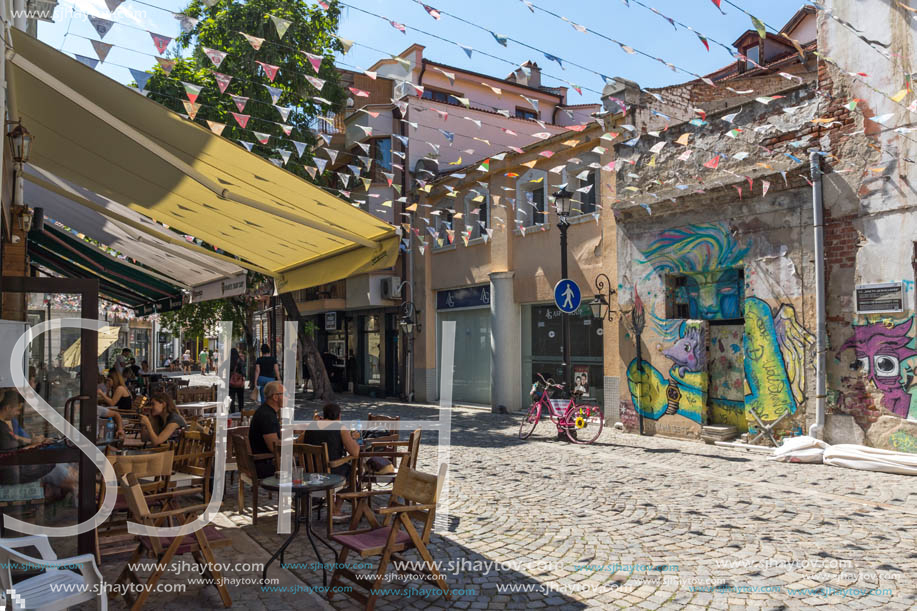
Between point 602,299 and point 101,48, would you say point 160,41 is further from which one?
point 602,299

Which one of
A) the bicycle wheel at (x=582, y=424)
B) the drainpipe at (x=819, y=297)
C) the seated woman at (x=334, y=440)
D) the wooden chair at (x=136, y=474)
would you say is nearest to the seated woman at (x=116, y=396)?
the seated woman at (x=334, y=440)

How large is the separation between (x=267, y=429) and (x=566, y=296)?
268 inches

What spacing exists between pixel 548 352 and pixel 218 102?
9.83m

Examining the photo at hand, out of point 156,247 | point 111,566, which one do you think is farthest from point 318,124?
point 111,566

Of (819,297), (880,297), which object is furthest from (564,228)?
(880,297)

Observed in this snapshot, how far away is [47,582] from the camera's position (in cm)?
351

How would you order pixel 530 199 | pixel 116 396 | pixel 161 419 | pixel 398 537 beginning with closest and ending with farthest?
pixel 398 537
pixel 161 419
pixel 116 396
pixel 530 199

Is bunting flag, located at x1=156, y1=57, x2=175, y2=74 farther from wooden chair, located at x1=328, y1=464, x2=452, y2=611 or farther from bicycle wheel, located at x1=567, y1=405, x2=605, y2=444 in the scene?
bicycle wheel, located at x1=567, y1=405, x2=605, y2=444

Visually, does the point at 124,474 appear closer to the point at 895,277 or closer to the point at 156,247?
the point at 156,247

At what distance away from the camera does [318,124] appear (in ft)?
73.6

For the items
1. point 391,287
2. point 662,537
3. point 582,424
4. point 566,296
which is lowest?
point 662,537

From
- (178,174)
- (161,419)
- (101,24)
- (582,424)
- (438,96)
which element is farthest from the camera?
(438,96)

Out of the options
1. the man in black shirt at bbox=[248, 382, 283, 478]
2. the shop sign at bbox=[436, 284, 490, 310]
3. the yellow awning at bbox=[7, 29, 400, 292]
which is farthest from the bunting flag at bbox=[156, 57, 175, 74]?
the shop sign at bbox=[436, 284, 490, 310]

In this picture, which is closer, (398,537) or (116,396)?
(398,537)
